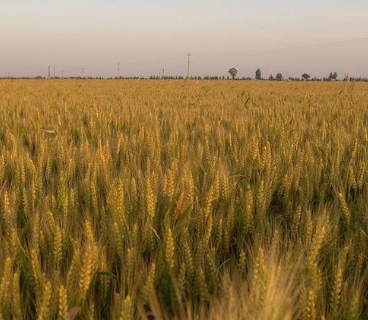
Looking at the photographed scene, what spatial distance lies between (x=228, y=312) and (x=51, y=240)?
51 centimetres

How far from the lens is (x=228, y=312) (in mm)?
612

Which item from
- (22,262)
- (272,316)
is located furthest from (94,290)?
(272,316)

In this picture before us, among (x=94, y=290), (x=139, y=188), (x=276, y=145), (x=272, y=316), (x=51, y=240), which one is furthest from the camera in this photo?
(x=276, y=145)

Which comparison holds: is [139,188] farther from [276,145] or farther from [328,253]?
[276,145]

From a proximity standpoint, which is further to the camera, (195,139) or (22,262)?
(195,139)

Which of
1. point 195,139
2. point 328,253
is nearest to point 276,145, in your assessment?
point 195,139

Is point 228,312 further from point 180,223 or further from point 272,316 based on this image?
point 180,223

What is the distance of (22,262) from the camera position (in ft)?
2.79

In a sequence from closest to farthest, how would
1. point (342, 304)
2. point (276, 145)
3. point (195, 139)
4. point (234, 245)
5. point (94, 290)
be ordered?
point (342, 304), point (94, 290), point (234, 245), point (276, 145), point (195, 139)

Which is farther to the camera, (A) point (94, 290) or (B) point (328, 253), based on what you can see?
(B) point (328, 253)

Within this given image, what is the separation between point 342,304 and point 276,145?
5.09 ft

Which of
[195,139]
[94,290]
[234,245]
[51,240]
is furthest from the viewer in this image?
[195,139]

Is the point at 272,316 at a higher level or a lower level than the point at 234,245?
higher

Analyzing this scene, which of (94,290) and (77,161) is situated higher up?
(77,161)
